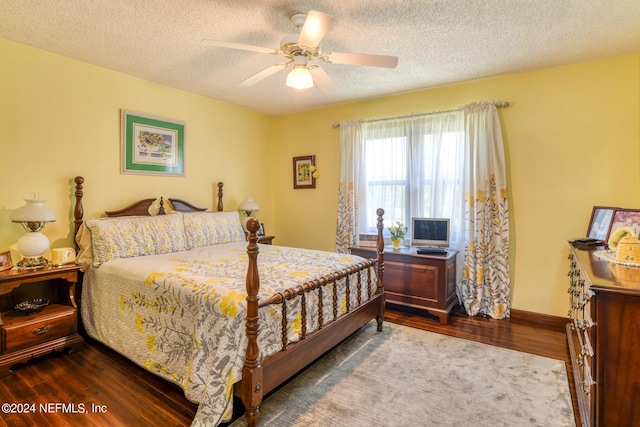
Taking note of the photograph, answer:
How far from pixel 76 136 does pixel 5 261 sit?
1.21m

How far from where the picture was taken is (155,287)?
2221mm

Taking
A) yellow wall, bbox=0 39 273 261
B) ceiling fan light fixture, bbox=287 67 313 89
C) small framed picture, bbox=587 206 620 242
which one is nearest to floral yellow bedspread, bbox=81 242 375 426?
yellow wall, bbox=0 39 273 261

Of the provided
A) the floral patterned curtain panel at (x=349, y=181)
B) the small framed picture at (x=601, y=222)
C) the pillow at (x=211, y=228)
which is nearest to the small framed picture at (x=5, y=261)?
the pillow at (x=211, y=228)

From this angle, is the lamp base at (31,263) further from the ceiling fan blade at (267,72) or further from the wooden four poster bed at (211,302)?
the ceiling fan blade at (267,72)

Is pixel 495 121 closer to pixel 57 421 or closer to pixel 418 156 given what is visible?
pixel 418 156

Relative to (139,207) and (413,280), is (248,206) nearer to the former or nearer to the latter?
(139,207)

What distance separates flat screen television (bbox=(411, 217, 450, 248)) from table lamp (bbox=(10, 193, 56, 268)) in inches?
135

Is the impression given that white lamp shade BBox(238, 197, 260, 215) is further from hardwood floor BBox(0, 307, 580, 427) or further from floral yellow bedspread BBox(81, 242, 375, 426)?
hardwood floor BBox(0, 307, 580, 427)

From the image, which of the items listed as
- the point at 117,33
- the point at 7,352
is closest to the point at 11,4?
the point at 117,33

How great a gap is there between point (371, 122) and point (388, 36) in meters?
1.69

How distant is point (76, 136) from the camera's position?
3.03 metres

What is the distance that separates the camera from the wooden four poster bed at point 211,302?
1761mm

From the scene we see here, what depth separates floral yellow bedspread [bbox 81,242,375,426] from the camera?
5.75ft

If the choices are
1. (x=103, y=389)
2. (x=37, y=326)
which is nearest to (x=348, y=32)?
(x=103, y=389)
